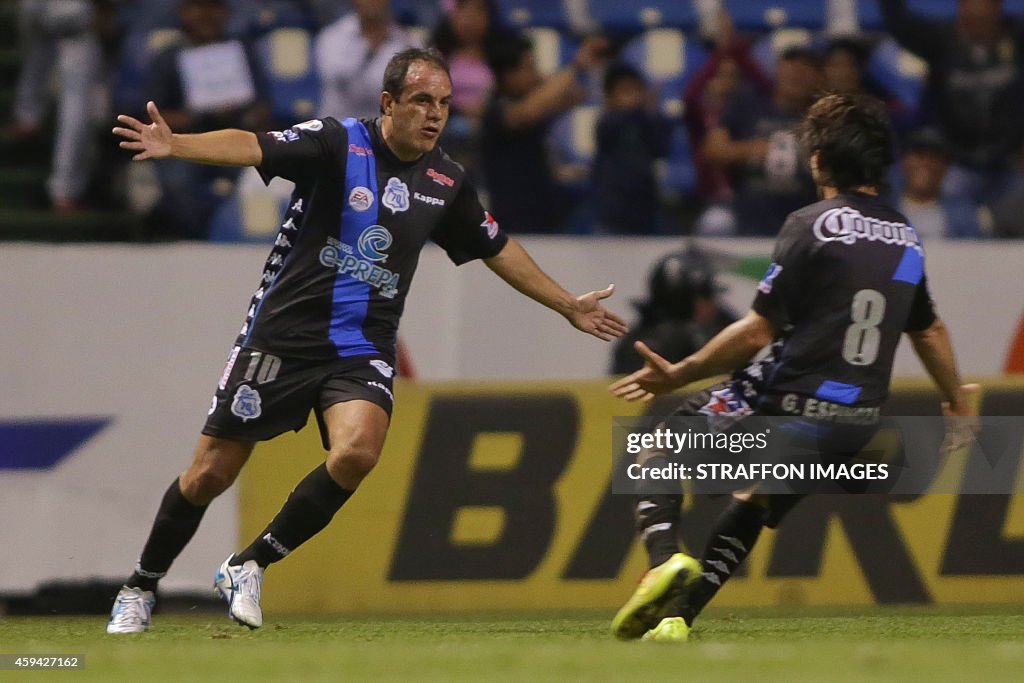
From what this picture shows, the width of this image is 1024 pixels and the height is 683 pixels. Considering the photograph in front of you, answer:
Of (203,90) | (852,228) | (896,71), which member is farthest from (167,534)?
(896,71)

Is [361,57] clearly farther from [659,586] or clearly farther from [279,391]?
[659,586]

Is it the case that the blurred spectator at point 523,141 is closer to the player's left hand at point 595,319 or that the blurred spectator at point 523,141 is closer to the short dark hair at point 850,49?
the short dark hair at point 850,49

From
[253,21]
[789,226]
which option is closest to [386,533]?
[789,226]

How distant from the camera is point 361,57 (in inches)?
396

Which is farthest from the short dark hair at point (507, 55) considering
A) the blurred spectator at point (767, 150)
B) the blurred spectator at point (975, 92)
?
the blurred spectator at point (975, 92)

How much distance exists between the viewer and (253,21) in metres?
11.0

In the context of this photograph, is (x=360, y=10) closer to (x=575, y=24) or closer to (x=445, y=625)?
(x=575, y=24)

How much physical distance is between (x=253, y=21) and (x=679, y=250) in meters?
3.48

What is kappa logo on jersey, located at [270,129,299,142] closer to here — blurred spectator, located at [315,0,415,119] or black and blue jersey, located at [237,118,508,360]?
black and blue jersey, located at [237,118,508,360]

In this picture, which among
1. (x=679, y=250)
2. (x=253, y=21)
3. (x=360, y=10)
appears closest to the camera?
(x=679, y=250)

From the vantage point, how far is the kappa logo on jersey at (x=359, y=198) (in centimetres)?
635

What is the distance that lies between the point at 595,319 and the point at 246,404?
1.42 meters

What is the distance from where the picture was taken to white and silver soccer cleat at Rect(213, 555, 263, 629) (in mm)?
6129

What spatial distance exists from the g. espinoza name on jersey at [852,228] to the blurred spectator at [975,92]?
469 cm
